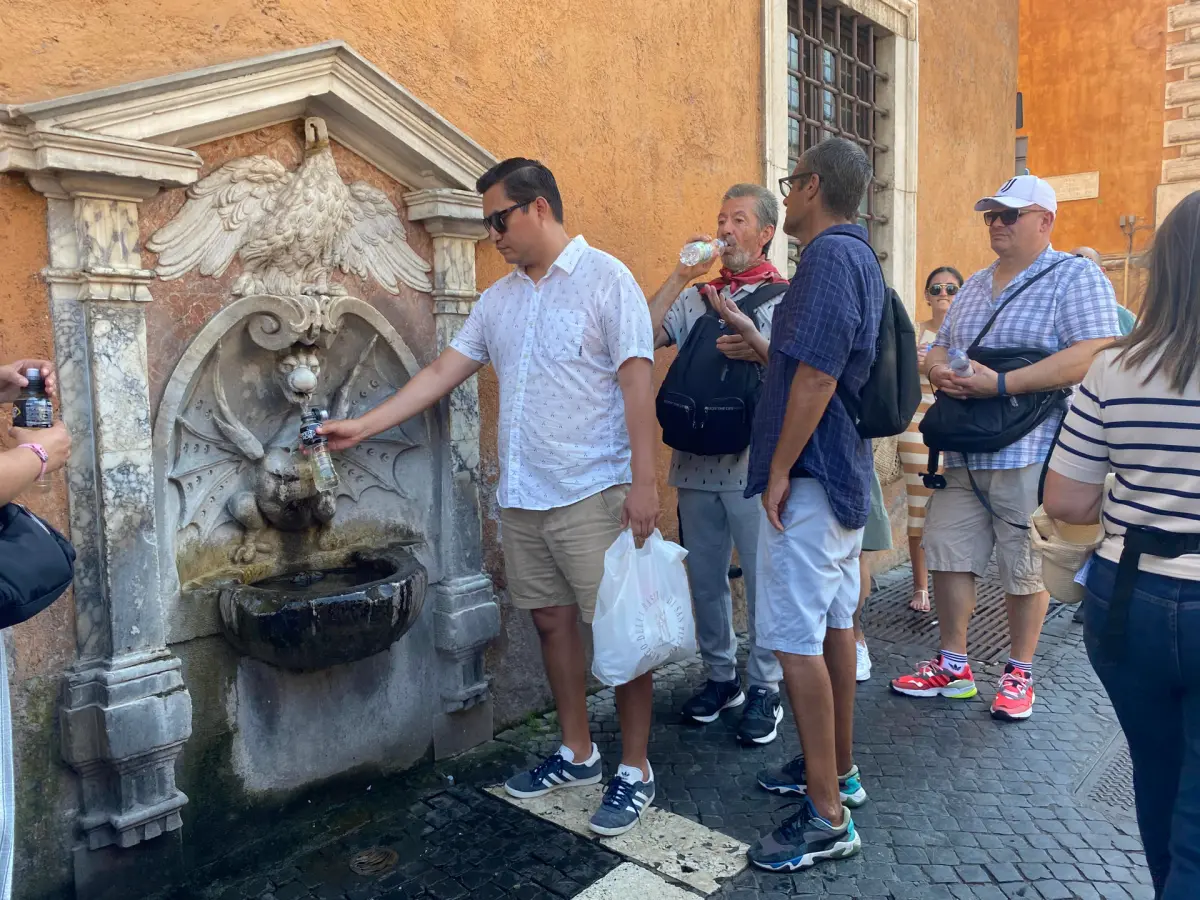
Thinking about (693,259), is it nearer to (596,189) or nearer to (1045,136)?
(596,189)

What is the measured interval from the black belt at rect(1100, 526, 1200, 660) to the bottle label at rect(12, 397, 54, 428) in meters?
2.20

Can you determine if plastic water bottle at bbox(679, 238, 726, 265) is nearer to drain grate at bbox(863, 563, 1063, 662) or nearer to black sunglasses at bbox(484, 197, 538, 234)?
black sunglasses at bbox(484, 197, 538, 234)

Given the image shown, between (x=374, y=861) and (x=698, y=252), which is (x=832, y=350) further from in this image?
(x=374, y=861)

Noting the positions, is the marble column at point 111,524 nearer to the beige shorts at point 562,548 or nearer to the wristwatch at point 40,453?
the wristwatch at point 40,453

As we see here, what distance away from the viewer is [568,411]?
9.43 ft

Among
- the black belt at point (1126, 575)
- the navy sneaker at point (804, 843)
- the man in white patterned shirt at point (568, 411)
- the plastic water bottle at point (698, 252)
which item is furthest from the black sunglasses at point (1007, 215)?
the navy sneaker at point (804, 843)

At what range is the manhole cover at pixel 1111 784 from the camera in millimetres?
3049

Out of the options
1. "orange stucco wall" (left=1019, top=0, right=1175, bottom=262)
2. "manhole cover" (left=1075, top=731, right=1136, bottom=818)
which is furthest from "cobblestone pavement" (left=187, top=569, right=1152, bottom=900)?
"orange stucco wall" (left=1019, top=0, right=1175, bottom=262)

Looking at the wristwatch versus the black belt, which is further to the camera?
the black belt

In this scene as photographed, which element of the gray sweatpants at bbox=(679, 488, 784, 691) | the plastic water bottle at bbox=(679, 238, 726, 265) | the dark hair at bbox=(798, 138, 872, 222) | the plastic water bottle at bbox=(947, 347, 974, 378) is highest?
the dark hair at bbox=(798, 138, 872, 222)

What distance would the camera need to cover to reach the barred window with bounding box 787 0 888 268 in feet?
18.9

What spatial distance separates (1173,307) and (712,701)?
236 centimetres

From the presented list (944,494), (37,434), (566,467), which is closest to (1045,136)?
(944,494)

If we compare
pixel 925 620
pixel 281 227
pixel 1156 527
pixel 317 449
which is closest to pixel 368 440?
pixel 317 449
